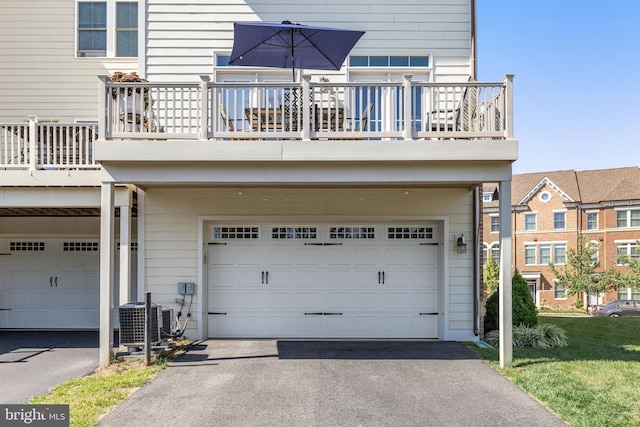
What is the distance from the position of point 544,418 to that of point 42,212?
9327 millimetres

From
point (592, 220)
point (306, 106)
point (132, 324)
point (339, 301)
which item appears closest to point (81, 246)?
point (132, 324)

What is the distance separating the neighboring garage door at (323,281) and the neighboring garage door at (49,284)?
2.90 metres

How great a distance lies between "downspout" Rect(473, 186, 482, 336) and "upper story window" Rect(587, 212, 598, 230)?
2738 centimetres

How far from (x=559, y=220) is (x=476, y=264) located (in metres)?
27.0

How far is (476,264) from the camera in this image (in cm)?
835

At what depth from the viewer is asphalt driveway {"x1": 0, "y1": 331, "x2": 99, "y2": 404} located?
562 centimetres

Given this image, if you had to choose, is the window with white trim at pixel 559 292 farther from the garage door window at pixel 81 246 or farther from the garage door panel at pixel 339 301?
the garage door window at pixel 81 246

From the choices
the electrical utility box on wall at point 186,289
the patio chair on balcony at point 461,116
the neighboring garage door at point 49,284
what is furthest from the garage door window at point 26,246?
the patio chair on balcony at point 461,116

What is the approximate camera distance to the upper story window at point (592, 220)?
31.1 metres

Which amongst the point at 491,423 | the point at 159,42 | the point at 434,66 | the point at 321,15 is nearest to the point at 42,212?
the point at 159,42

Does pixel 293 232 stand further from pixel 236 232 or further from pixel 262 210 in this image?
pixel 236 232

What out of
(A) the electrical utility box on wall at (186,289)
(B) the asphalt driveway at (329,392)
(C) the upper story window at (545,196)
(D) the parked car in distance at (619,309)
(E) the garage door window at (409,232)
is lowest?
(D) the parked car in distance at (619,309)

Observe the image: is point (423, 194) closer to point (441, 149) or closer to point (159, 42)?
point (441, 149)

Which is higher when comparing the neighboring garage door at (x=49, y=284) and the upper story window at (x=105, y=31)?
the upper story window at (x=105, y=31)
